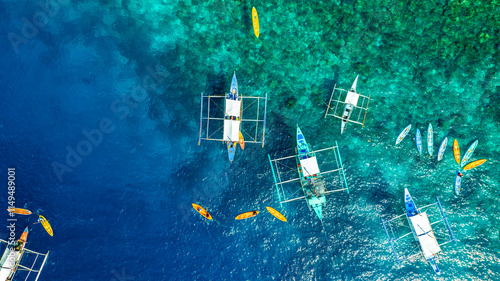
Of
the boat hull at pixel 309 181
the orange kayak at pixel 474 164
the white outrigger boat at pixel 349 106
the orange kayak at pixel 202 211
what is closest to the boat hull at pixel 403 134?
the white outrigger boat at pixel 349 106

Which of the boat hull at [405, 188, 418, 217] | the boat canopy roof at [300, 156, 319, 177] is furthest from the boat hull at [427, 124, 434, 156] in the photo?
the boat canopy roof at [300, 156, 319, 177]

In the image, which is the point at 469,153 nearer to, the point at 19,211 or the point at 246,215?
the point at 246,215

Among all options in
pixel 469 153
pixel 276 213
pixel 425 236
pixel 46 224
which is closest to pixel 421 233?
pixel 425 236

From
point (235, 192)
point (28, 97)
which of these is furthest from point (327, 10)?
point (28, 97)

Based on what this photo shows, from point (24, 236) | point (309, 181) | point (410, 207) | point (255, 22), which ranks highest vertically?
point (255, 22)

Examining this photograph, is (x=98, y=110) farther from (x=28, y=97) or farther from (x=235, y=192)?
(x=235, y=192)
